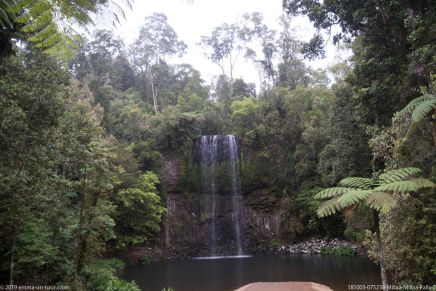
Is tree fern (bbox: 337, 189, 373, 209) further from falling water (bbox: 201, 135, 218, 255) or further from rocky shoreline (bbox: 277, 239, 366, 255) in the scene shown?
falling water (bbox: 201, 135, 218, 255)

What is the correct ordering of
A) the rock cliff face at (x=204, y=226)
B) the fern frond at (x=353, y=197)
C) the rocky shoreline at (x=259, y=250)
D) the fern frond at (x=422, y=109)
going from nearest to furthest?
the fern frond at (x=353, y=197), the fern frond at (x=422, y=109), the rocky shoreline at (x=259, y=250), the rock cliff face at (x=204, y=226)

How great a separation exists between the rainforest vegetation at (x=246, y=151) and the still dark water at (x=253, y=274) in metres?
1.52

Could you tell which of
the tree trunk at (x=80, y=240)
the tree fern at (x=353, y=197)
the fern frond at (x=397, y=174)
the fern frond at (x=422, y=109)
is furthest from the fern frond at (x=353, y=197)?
the tree trunk at (x=80, y=240)

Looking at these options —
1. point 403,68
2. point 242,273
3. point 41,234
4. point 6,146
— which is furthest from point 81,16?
point 242,273

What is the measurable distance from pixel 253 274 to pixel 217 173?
38.1ft

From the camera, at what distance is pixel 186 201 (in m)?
23.9

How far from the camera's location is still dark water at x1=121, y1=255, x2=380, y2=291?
11086mm

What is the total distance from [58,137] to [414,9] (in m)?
10.4

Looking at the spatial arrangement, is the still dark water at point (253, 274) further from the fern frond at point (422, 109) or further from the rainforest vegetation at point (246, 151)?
the fern frond at point (422, 109)

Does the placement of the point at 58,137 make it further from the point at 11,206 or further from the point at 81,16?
the point at 81,16

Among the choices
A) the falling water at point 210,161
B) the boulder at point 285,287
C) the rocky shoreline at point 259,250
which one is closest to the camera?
the boulder at point 285,287

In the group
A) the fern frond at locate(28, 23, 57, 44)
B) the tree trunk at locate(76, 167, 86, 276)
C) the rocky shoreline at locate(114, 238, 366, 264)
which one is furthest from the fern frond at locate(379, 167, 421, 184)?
the rocky shoreline at locate(114, 238, 366, 264)

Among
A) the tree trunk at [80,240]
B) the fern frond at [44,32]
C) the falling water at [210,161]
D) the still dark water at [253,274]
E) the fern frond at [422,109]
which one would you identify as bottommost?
the still dark water at [253,274]

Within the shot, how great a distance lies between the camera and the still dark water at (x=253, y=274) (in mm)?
11086
